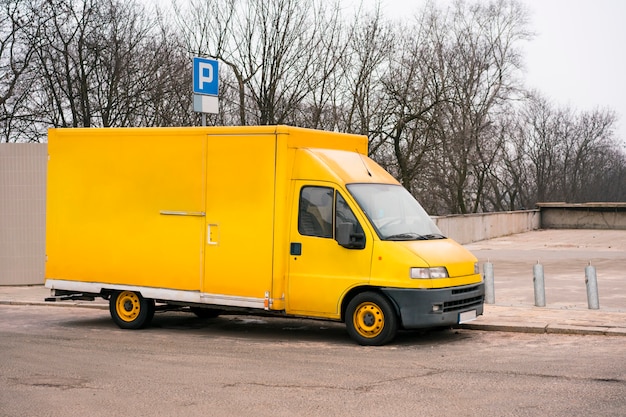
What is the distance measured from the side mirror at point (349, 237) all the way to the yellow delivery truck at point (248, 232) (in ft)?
0.07

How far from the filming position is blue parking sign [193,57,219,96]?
15102 millimetres

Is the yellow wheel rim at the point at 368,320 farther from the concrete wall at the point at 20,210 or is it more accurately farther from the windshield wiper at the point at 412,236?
the concrete wall at the point at 20,210

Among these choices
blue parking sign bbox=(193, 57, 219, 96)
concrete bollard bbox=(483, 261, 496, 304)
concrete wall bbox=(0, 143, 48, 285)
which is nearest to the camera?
blue parking sign bbox=(193, 57, 219, 96)

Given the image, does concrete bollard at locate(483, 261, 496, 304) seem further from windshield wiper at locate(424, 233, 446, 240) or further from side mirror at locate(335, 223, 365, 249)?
side mirror at locate(335, 223, 365, 249)

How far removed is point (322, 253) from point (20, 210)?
35.3ft

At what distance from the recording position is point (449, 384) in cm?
880

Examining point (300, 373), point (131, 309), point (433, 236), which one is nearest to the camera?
point (300, 373)

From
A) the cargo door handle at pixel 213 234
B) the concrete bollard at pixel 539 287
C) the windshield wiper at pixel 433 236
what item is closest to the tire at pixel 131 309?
the cargo door handle at pixel 213 234

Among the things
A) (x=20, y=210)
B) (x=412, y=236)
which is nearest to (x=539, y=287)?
(x=412, y=236)


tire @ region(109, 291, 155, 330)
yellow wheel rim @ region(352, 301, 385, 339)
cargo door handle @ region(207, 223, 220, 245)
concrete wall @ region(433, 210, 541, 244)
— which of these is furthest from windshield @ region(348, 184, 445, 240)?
concrete wall @ region(433, 210, 541, 244)

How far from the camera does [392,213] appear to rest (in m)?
12.1

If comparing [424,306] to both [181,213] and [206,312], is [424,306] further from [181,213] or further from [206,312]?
[206,312]

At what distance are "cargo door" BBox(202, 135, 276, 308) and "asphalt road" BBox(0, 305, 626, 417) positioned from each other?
0.73 m

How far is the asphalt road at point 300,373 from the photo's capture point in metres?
7.85
